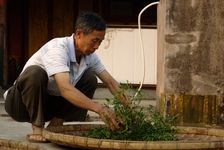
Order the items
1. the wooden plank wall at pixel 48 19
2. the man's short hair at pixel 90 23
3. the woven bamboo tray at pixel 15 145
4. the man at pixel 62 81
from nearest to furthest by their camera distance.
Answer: the man at pixel 62 81 < the man's short hair at pixel 90 23 < the woven bamboo tray at pixel 15 145 < the wooden plank wall at pixel 48 19

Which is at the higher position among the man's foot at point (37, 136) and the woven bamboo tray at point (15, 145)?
the man's foot at point (37, 136)

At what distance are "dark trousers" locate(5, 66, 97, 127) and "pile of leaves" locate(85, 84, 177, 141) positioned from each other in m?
0.44

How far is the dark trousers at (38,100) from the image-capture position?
14.5 ft

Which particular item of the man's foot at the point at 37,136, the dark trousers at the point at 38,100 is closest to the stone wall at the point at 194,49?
the dark trousers at the point at 38,100

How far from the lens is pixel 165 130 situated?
4.21 m

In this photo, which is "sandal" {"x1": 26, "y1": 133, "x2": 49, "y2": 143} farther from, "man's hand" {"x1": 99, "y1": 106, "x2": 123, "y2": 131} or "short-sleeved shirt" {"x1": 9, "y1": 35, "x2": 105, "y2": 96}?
"man's hand" {"x1": 99, "y1": 106, "x2": 123, "y2": 131}

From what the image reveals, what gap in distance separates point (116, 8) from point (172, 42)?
4.06 meters

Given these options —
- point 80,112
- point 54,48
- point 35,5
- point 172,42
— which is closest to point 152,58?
point 35,5

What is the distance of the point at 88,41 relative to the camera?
4.28m

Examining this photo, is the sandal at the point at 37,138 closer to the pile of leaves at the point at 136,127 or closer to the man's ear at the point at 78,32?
the pile of leaves at the point at 136,127

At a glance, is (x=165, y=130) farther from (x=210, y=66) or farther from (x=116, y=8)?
(x=116, y=8)

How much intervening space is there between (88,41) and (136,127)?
0.60 metres

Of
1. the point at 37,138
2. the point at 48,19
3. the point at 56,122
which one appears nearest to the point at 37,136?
the point at 37,138

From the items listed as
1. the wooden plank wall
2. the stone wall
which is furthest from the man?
the wooden plank wall
